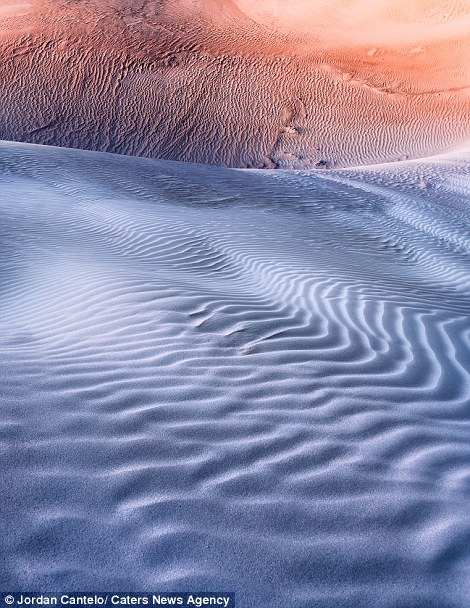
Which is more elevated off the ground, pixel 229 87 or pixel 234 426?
pixel 229 87

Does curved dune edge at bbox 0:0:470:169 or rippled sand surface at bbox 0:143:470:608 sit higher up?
curved dune edge at bbox 0:0:470:169

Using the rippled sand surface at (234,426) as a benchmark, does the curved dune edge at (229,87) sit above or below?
above

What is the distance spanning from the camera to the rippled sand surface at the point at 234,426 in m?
1.95

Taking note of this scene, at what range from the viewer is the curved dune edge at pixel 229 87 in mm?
22719

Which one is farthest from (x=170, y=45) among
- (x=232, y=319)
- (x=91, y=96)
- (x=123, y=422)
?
(x=123, y=422)

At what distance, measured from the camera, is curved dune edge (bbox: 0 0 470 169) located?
22719mm

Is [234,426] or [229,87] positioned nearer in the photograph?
[234,426]

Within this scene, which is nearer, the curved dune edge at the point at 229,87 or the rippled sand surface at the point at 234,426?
the rippled sand surface at the point at 234,426

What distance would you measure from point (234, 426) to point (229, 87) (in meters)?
23.4

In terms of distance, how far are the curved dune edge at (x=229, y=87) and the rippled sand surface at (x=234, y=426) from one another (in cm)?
1682

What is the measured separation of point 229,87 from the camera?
79.4ft

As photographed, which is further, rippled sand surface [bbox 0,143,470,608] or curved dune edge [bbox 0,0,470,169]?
curved dune edge [bbox 0,0,470,169]

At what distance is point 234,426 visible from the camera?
2.86m

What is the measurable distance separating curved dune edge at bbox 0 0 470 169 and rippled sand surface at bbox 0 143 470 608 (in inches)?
662
